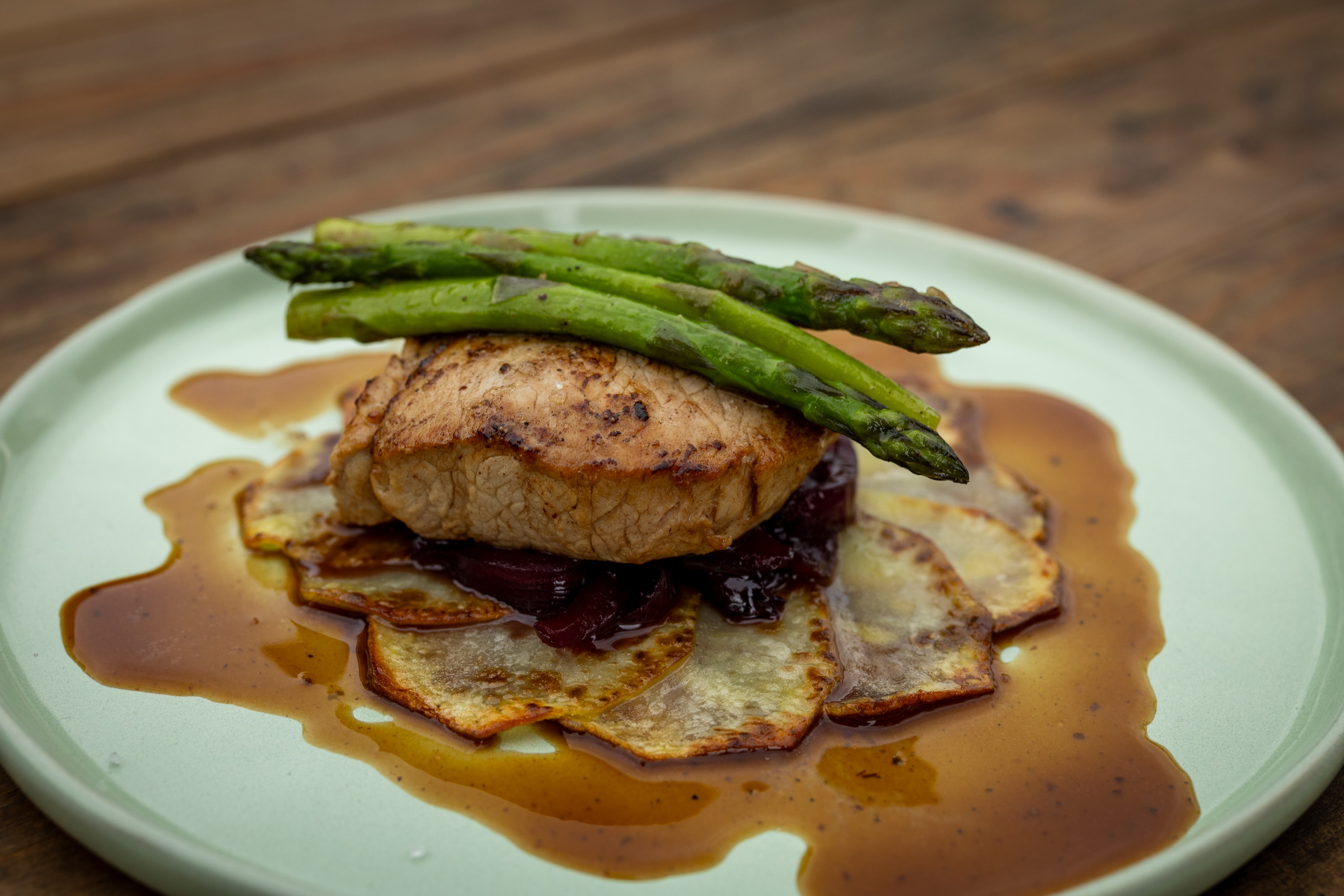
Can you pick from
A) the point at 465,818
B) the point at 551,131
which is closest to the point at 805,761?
the point at 465,818

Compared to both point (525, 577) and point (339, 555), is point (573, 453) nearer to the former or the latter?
point (525, 577)

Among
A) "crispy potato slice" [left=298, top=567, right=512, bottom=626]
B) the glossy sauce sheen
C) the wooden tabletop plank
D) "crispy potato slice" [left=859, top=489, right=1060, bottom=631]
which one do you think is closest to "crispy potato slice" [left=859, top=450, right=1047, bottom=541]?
"crispy potato slice" [left=859, top=489, right=1060, bottom=631]

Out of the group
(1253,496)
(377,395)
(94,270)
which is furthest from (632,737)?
(94,270)

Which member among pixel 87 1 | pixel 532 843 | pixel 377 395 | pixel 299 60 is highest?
pixel 87 1

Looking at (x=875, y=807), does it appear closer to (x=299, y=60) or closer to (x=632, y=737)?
(x=632, y=737)

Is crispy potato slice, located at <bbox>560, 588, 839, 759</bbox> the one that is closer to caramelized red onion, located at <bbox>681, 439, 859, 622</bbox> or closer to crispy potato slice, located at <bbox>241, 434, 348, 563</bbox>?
caramelized red onion, located at <bbox>681, 439, 859, 622</bbox>
